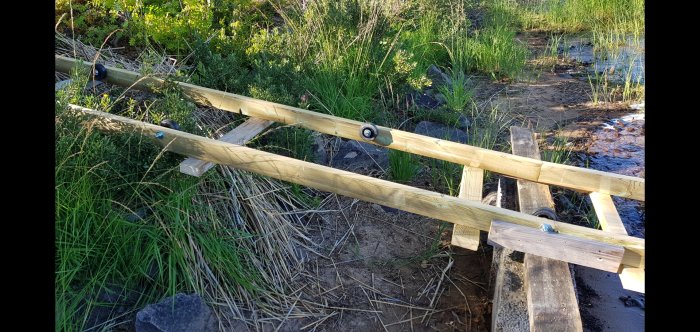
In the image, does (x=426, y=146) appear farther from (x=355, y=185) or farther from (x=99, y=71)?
(x=99, y=71)

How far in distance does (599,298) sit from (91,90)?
3449 mm

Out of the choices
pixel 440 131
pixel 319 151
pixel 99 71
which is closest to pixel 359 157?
pixel 319 151

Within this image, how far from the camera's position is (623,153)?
4.79 metres

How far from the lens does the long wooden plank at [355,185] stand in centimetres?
260

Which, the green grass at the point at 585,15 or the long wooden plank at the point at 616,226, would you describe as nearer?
the long wooden plank at the point at 616,226

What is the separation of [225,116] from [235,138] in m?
0.73

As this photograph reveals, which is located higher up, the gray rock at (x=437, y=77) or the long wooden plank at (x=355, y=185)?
the long wooden plank at (x=355, y=185)

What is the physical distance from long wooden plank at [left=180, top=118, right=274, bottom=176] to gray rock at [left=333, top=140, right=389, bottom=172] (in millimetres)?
797

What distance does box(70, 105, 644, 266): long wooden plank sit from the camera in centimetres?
260

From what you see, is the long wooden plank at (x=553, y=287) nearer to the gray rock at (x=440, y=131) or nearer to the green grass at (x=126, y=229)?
the green grass at (x=126, y=229)

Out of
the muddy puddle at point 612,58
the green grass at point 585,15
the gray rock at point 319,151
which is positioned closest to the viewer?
the gray rock at point 319,151

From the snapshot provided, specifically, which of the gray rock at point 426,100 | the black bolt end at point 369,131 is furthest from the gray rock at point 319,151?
the gray rock at point 426,100

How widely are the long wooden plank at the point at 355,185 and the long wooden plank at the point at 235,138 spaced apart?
4 centimetres

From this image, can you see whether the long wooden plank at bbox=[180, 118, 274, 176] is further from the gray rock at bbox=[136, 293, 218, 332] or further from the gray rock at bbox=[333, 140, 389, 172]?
the gray rock at bbox=[333, 140, 389, 172]
